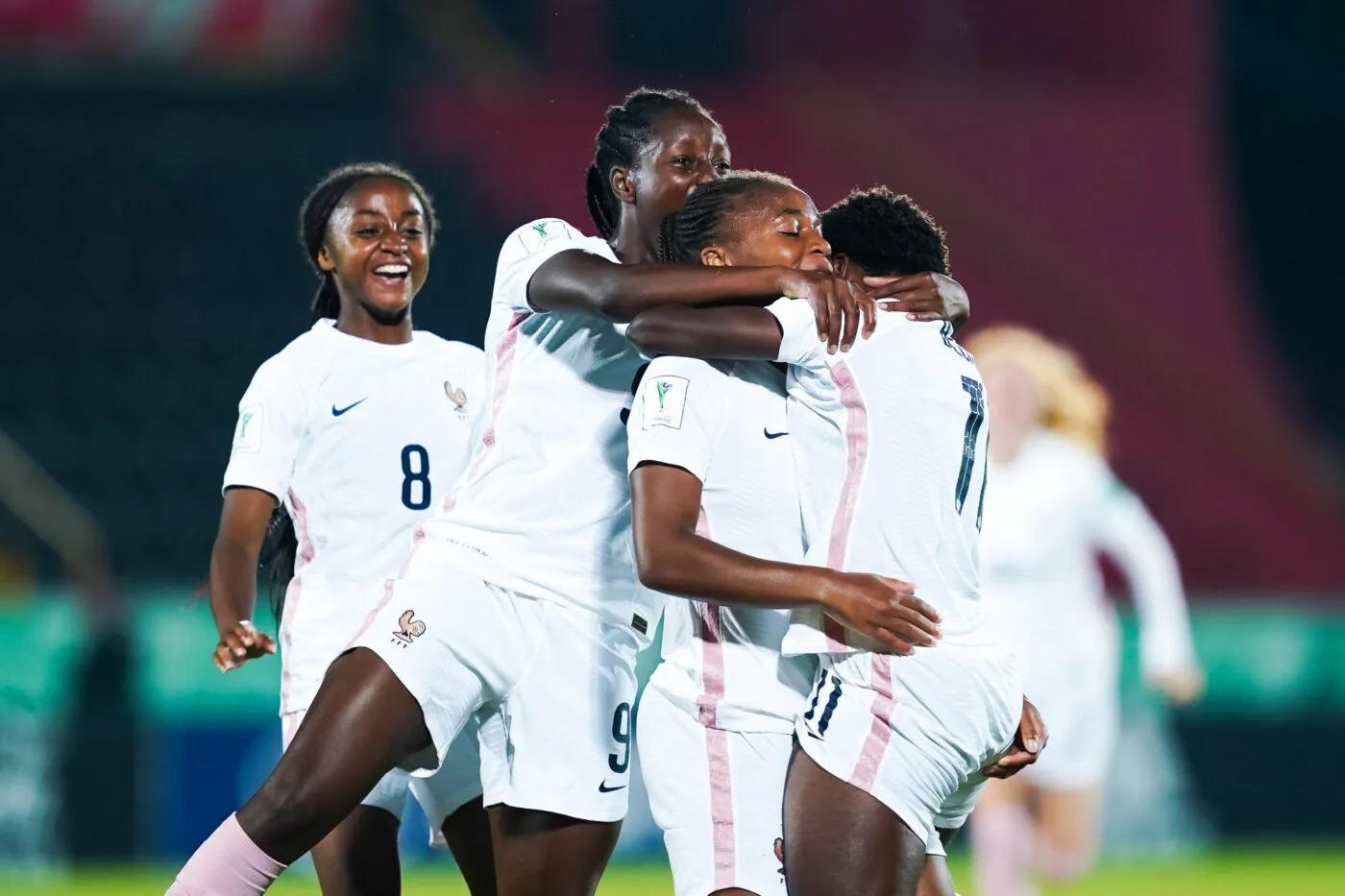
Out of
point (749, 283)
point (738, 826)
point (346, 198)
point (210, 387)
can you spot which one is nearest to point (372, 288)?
point (346, 198)

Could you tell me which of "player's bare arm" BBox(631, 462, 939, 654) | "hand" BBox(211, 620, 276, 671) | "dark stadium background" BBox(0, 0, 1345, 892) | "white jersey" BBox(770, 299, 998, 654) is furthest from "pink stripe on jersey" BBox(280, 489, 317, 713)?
"dark stadium background" BBox(0, 0, 1345, 892)

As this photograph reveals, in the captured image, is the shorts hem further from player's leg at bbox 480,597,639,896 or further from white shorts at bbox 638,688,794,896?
white shorts at bbox 638,688,794,896

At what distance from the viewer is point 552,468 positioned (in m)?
4.58

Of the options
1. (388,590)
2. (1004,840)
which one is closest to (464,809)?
(388,590)

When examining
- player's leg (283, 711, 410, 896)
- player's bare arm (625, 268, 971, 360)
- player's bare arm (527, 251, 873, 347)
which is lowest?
player's leg (283, 711, 410, 896)

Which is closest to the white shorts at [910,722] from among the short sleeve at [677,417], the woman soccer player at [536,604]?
the short sleeve at [677,417]

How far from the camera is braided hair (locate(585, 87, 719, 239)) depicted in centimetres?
470

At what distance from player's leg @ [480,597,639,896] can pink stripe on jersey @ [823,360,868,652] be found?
0.76 meters

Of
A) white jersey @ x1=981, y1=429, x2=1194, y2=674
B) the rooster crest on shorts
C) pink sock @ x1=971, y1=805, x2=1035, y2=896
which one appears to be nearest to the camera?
the rooster crest on shorts

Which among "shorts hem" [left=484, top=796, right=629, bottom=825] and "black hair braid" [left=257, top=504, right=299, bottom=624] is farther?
"black hair braid" [left=257, top=504, right=299, bottom=624]

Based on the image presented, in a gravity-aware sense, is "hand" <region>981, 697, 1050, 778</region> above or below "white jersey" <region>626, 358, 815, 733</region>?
below

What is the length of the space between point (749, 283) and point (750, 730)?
3.05 ft

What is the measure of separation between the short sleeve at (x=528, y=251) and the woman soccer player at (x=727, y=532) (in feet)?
1.03

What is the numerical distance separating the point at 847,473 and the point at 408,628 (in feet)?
3.42
